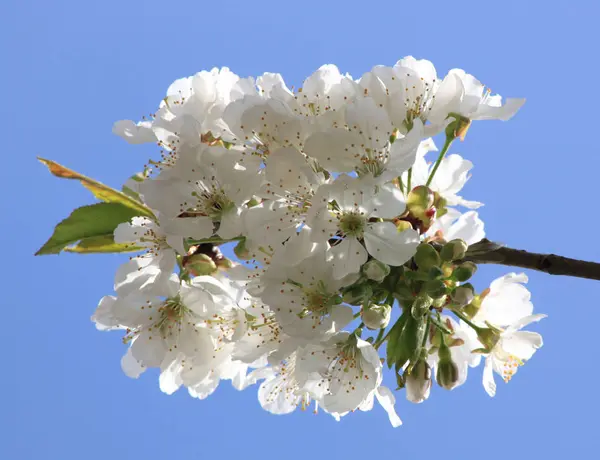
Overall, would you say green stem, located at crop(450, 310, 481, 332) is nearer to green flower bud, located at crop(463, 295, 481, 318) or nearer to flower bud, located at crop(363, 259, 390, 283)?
green flower bud, located at crop(463, 295, 481, 318)

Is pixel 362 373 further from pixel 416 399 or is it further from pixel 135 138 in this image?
pixel 135 138

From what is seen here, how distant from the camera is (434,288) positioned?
5.53 ft

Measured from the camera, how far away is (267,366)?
2166 millimetres

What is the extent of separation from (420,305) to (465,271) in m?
0.15

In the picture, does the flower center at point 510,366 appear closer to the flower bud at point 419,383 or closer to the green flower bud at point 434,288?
the flower bud at point 419,383

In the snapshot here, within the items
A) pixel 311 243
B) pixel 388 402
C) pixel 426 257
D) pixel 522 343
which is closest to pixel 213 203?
pixel 311 243

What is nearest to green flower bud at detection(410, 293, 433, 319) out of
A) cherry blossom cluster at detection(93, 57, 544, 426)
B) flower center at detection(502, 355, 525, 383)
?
cherry blossom cluster at detection(93, 57, 544, 426)

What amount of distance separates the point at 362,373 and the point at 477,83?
898 millimetres

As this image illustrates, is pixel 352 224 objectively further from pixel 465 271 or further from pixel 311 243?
pixel 465 271

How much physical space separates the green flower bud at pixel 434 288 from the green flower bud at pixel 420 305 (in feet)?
0.08

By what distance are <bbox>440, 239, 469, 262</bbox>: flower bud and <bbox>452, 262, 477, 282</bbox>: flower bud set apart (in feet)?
0.09

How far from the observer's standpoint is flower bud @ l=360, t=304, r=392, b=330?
1736 millimetres

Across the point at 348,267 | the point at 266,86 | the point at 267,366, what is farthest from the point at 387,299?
the point at 266,86

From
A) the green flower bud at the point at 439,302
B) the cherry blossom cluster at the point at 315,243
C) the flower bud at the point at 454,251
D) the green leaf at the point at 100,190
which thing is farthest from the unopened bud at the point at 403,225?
the green leaf at the point at 100,190
